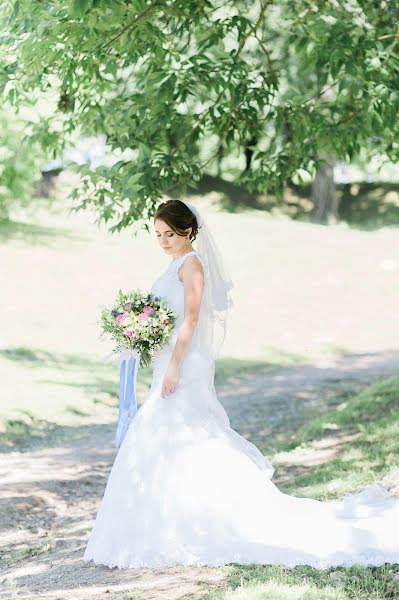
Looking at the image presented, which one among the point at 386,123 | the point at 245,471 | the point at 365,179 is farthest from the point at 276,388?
the point at 365,179

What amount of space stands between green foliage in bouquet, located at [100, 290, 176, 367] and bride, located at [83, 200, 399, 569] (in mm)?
107

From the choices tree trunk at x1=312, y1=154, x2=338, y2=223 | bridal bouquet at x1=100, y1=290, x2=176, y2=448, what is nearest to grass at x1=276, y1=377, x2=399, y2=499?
bridal bouquet at x1=100, y1=290, x2=176, y2=448

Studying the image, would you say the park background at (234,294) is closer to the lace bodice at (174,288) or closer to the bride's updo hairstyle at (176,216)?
the bride's updo hairstyle at (176,216)

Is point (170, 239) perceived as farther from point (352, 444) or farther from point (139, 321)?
point (352, 444)

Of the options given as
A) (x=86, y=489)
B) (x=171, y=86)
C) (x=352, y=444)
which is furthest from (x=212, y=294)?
(x=352, y=444)

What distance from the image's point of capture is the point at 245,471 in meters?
5.74

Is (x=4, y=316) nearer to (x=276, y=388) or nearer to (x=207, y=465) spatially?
(x=276, y=388)

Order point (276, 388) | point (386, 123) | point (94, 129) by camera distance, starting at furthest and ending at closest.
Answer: point (276, 388) → point (94, 129) → point (386, 123)

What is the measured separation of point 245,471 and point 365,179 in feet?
147

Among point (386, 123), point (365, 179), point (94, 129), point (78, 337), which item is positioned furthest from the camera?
point (365, 179)

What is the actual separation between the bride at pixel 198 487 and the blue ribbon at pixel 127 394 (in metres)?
0.31

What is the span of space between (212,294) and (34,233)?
26.5 meters

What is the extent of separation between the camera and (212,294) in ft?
19.9

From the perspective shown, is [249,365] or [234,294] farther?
[234,294]
